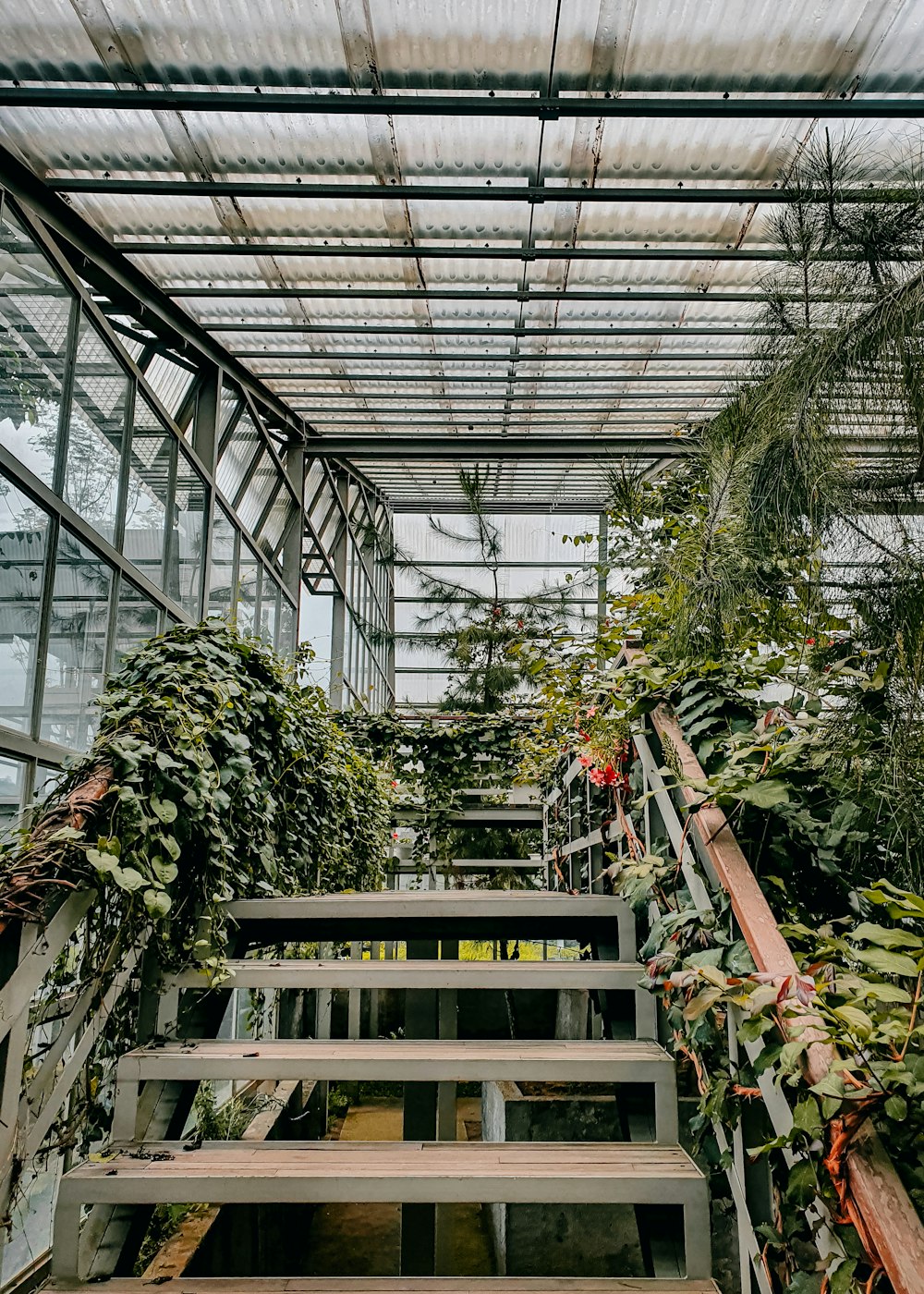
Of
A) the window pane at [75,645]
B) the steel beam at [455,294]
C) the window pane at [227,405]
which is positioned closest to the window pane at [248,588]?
the window pane at [227,405]

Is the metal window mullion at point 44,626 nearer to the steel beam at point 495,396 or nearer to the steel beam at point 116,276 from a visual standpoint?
the steel beam at point 116,276

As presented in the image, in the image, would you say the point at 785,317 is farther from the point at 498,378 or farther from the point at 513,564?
the point at 513,564

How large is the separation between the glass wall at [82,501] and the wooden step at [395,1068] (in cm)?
87

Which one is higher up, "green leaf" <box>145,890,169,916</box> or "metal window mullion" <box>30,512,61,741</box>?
"metal window mullion" <box>30,512,61,741</box>

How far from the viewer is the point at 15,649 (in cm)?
344

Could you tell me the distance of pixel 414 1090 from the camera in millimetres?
2285

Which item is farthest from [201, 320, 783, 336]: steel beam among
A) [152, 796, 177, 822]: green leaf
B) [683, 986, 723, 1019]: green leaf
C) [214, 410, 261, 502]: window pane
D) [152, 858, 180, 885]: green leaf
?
[683, 986, 723, 1019]: green leaf

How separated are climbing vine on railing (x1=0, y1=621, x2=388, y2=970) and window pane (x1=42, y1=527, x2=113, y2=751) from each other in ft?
3.51

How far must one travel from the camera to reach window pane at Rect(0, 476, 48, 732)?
335 cm

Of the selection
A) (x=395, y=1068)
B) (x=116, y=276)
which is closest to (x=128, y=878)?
(x=395, y=1068)

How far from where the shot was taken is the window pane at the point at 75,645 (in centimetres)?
370

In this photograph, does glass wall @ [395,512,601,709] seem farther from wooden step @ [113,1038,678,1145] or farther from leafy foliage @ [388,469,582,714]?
wooden step @ [113,1038,678,1145]

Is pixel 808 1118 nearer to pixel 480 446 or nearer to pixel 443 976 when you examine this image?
pixel 443 976

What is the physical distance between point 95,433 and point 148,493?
0.68 m
